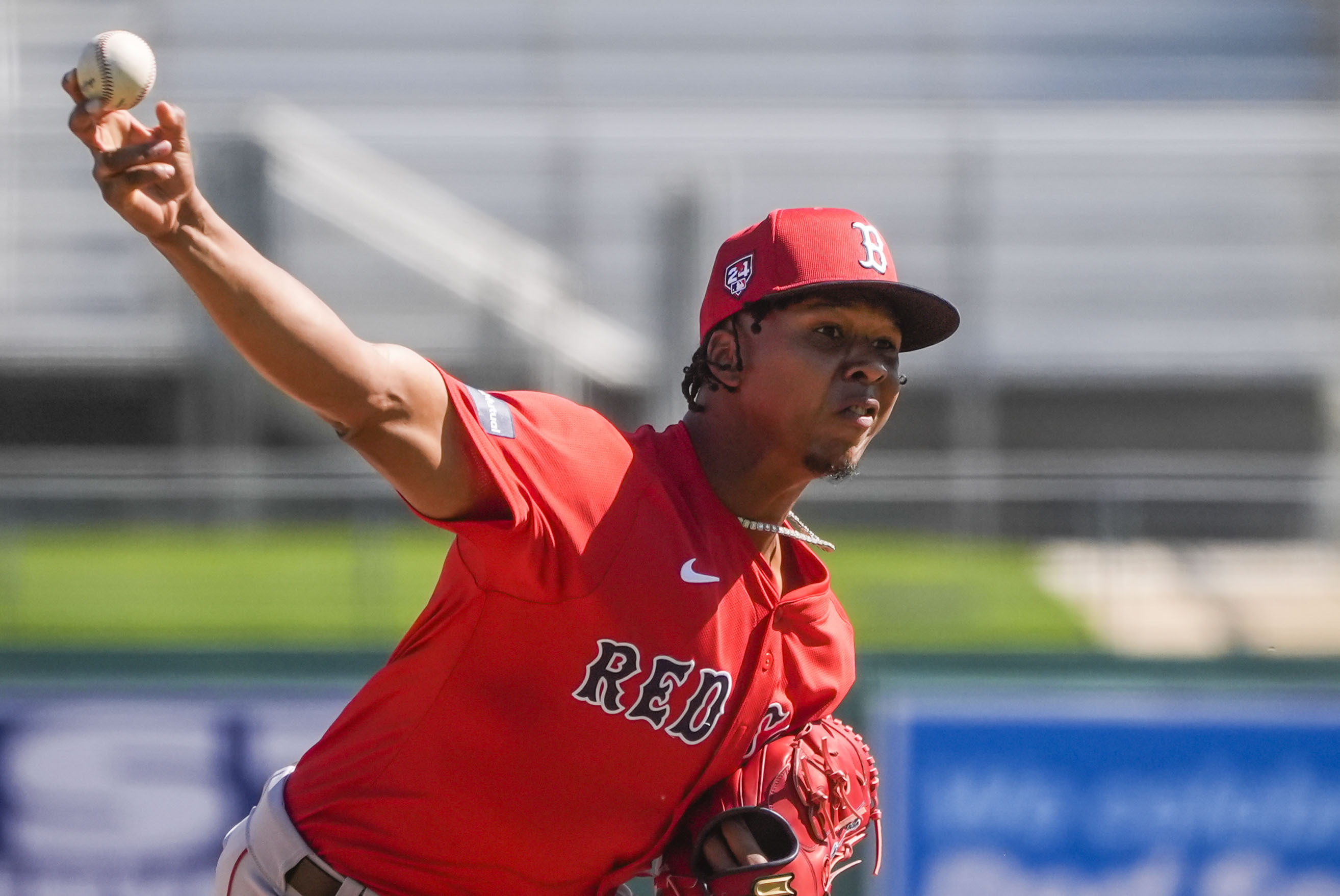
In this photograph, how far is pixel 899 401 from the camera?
34.2ft

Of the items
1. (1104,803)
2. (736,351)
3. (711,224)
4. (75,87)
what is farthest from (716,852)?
(711,224)

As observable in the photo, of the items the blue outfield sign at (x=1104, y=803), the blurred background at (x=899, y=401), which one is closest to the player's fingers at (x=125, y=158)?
the blurred background at (x=899, y=401)

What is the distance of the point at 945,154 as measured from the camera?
1102 centimetres

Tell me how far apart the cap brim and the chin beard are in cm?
28

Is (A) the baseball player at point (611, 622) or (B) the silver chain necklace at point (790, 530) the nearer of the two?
(A) the baseball player at point (611, 622)

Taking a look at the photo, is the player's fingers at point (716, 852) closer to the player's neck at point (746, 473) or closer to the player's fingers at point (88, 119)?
the player's neck at point (746, 473)

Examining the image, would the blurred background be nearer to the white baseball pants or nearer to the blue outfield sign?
the blue outfield sign

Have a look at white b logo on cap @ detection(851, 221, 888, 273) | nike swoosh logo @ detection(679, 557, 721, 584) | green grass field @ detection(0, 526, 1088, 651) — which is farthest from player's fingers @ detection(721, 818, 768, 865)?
green grass field @ detection(0, 526, 1088, 651)

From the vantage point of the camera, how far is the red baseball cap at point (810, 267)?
8.47 feet

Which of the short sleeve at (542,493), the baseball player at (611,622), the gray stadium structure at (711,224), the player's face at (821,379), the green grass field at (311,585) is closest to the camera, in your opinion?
the short sleeve at (542,493)

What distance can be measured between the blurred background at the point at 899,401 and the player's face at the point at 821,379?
2733mm

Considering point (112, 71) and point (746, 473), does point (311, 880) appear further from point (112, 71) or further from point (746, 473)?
point (112, 71)

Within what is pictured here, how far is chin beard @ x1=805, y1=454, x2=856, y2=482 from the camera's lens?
261cm

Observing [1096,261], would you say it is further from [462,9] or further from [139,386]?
[139,386]
